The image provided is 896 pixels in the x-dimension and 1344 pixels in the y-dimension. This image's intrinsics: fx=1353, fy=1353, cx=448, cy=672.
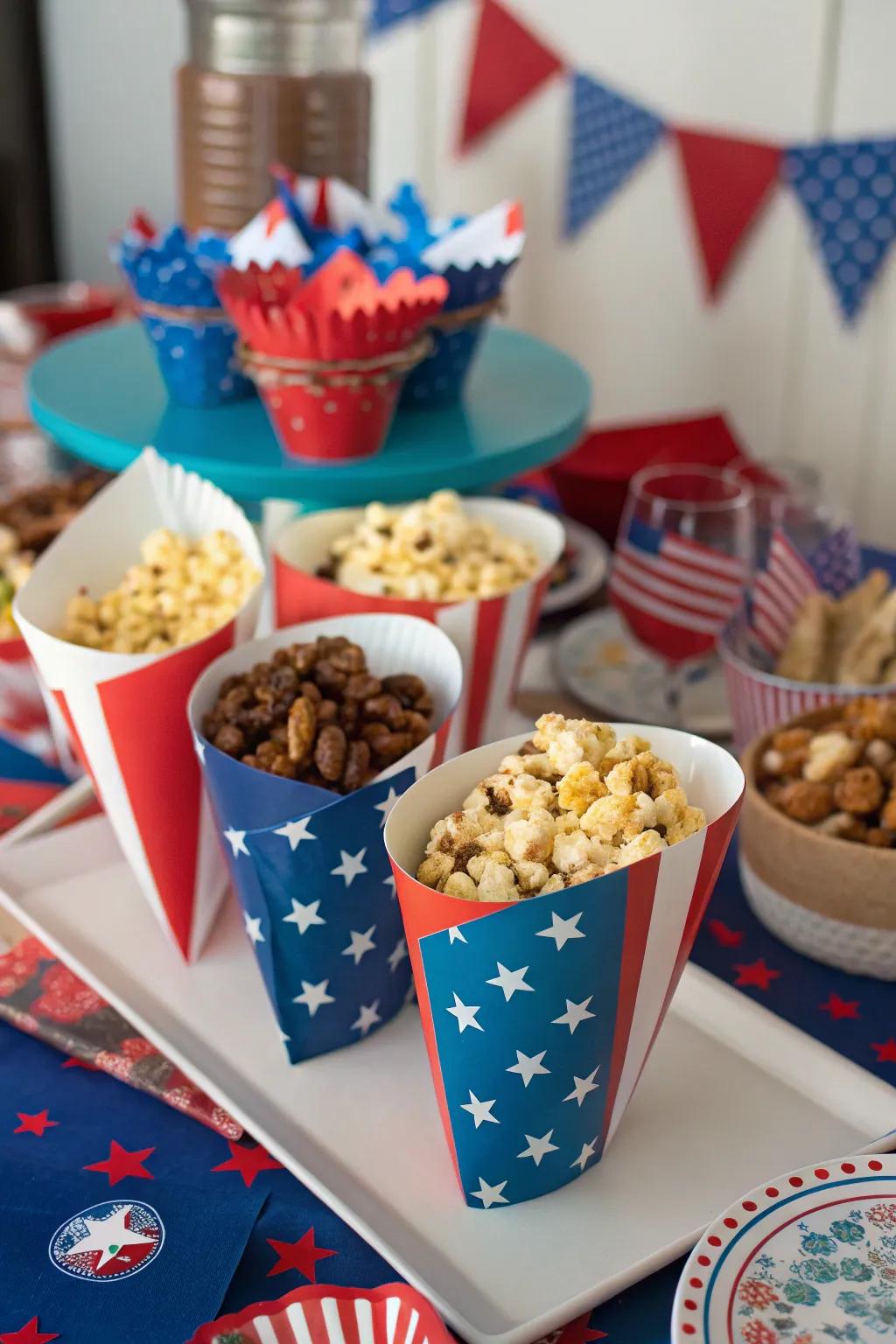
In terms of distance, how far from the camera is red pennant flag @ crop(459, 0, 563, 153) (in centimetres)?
232

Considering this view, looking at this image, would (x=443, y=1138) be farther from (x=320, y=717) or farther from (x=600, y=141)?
(x=600, y=141)

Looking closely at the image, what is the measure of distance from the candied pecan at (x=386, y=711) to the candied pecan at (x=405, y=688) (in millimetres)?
26

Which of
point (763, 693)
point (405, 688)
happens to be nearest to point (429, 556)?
point (405, 688)

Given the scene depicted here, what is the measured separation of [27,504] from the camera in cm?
151

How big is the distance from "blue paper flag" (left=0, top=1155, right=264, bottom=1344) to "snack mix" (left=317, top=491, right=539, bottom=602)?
0.47 meters

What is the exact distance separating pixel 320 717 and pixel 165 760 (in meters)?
0.16

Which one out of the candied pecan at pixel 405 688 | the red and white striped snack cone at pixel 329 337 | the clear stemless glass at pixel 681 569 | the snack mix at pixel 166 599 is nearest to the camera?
the candied pecan at pixel 405 688

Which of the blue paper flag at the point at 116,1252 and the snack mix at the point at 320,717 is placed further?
the snack mix at the point at 320,717

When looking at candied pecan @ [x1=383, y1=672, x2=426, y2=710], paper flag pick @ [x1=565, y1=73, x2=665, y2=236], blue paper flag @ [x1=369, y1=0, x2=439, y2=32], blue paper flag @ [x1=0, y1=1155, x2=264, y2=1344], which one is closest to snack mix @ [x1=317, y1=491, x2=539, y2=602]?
candied pecan @ [x1=383, y1=672, x2=426, y2=710]

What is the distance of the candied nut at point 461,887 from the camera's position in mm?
726

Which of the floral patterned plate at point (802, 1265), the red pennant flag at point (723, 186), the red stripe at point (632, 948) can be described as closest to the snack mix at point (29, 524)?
the red stripe at point (632, 948)

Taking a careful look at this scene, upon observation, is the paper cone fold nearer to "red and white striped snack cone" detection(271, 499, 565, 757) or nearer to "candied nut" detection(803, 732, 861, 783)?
"red and white striped snack cone" detection(271, 499, 565, 757)

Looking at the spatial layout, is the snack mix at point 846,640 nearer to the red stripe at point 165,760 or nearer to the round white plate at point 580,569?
the round white plate at point 580,569

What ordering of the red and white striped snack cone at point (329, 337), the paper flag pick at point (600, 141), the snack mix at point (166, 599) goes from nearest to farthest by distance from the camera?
the snack mix at point (166, 599), the red and white striped snack cone at point (329, 337), the paper flag pick at point (600, 141)
